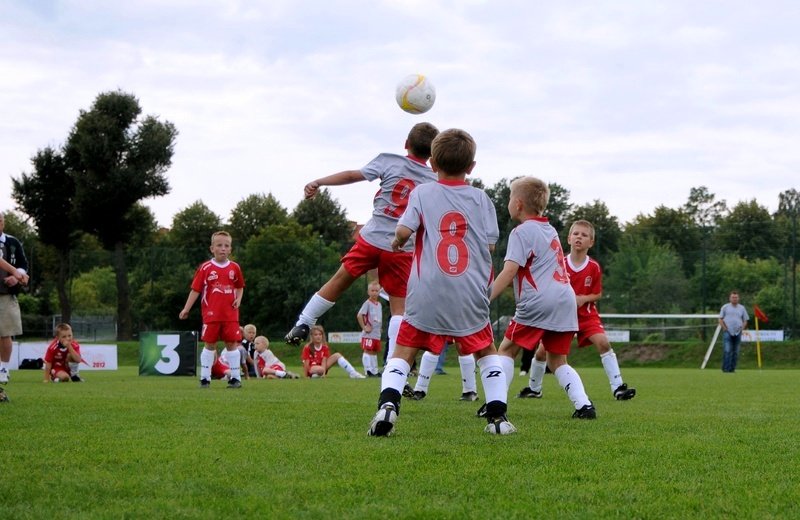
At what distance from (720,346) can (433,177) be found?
2882 cm

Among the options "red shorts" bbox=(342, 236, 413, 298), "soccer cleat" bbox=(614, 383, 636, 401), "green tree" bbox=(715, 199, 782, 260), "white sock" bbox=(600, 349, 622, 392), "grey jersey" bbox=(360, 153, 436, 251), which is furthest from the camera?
"green tree" bbox=(715, 199, 782, 260)

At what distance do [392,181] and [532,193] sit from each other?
1.44 meters

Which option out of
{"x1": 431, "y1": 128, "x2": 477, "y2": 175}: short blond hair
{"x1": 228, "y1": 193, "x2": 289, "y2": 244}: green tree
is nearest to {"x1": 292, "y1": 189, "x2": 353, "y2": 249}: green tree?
{"x1": 228, "y1": 193, "x2": 289, "y2": 244}: green tree

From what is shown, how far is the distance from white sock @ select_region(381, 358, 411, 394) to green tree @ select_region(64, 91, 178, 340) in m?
50.4

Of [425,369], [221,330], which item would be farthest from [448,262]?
[221,330]

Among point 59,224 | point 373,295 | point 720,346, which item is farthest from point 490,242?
point 59,224

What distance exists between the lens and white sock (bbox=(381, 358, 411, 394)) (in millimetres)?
6059

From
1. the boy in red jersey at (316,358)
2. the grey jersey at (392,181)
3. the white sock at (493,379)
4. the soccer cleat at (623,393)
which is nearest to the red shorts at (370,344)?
the boy in red jersey at (316,358)

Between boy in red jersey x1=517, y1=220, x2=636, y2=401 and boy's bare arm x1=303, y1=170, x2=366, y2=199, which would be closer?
boy's bare arm x1=303, y1=170, x2=366, y2=199

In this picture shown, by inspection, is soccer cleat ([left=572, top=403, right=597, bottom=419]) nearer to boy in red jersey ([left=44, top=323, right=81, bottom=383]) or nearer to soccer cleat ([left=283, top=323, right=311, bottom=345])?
soccer cleat ([left=283, top=323, right=311, bottom=345])

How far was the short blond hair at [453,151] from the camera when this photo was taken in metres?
6.21

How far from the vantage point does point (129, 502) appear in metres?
3.66

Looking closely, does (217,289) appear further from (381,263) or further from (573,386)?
(573,386)

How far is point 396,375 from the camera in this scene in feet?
20.0
